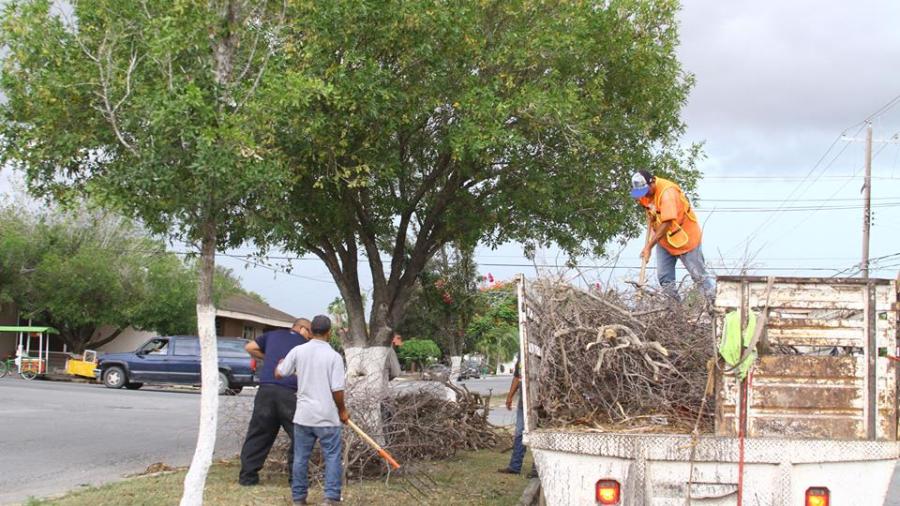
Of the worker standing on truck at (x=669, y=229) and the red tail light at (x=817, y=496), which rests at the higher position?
the worker standing on truck at (x=669, y=229)

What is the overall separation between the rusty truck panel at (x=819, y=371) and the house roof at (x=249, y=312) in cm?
3495

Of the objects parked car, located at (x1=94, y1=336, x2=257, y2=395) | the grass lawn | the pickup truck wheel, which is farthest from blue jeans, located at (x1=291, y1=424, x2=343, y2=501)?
the pickup truck wheel

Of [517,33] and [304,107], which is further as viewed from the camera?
[517,33]

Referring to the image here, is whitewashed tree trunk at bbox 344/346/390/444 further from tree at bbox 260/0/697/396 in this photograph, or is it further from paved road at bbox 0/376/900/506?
paved road at bbox 0/376/900/506

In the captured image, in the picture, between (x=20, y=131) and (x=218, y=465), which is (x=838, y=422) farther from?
(x=20, y=131)

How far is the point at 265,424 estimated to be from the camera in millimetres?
9016

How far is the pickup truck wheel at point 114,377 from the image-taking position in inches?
1076

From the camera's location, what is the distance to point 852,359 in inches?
219

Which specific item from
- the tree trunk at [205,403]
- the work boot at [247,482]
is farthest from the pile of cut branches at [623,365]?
the work boot at [247,482]

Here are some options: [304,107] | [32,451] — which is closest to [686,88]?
[304,107]

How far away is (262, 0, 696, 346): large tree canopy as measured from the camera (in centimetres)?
976

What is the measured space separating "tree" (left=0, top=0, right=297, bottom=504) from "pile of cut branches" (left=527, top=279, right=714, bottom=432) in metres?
2.74

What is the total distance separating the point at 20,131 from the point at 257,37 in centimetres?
283

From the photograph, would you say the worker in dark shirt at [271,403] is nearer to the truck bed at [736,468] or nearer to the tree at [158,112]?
the tree at [158,112]
